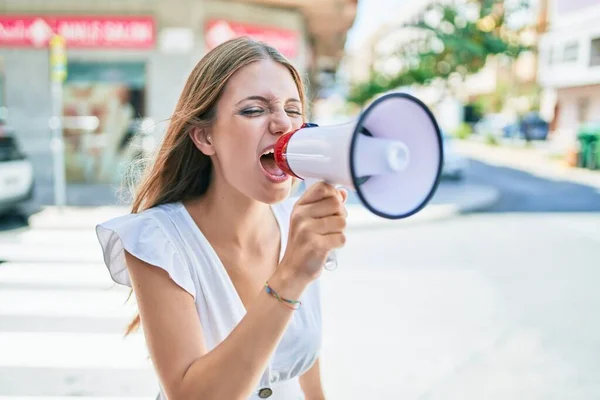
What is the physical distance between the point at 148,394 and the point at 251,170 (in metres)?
2.75

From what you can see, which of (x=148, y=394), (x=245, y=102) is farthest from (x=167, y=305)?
(x=148, y=394)

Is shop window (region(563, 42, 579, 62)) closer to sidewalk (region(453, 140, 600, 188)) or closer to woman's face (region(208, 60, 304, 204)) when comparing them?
sidewalk (region(453, 140, 600, 188))

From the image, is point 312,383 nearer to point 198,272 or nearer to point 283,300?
point 198,272

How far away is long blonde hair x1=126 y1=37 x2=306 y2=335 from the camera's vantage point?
1.46 metres

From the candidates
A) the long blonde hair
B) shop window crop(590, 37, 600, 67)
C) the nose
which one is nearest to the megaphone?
the nose

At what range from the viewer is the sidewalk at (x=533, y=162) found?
1706cm

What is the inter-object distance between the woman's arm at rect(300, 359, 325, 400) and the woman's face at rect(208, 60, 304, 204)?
597 mm

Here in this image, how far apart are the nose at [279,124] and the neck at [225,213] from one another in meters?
0.25

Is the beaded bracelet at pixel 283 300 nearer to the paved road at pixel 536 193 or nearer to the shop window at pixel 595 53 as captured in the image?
the paved road at pixel 536 193

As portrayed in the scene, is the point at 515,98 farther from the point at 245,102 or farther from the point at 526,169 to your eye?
the point at 245,102

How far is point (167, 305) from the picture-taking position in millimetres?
1321

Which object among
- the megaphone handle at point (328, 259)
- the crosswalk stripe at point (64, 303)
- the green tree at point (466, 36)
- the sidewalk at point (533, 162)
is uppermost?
the green tree at point (466, 36)

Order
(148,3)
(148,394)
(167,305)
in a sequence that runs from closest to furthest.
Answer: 1. (167,305)
2. (148,394)
3. (148,3)

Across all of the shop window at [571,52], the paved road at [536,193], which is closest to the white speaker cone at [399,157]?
the paved road at [536,193]
